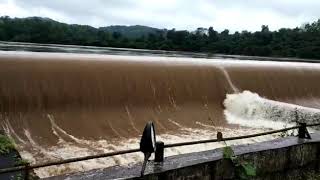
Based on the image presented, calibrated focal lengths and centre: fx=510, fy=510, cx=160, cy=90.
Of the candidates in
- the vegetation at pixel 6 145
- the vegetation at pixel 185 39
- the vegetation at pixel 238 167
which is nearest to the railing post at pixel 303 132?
the vegetation at pixel 238 167

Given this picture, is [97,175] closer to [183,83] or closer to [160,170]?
[160,170]

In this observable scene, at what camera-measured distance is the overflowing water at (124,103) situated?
357 inches

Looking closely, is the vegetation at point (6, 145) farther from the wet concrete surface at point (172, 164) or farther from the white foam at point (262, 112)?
the white foam at point (262, 112)

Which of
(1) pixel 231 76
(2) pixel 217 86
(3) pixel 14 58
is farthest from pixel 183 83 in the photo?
(3) pixel 14 58

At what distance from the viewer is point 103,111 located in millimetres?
11000

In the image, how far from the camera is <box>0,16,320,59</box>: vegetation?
2933 cm

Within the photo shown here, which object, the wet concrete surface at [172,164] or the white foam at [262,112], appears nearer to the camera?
the wet concrete surface at [172,164]

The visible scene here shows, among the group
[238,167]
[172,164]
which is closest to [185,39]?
[238,167]

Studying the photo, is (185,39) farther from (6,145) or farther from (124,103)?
(6,145)

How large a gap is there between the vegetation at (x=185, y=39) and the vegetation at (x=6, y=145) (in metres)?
19.8

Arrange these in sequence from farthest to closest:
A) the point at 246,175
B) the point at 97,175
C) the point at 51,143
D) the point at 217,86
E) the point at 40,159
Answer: the point at 217,86
the point at 51,143
the point at 40,159
the point at 246,175
the point at 97,175

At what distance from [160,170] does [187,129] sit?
744 cm

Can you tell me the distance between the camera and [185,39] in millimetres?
35562

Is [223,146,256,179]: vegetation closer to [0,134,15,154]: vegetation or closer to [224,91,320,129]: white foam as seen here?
[0,134,15,154]: vegetation
